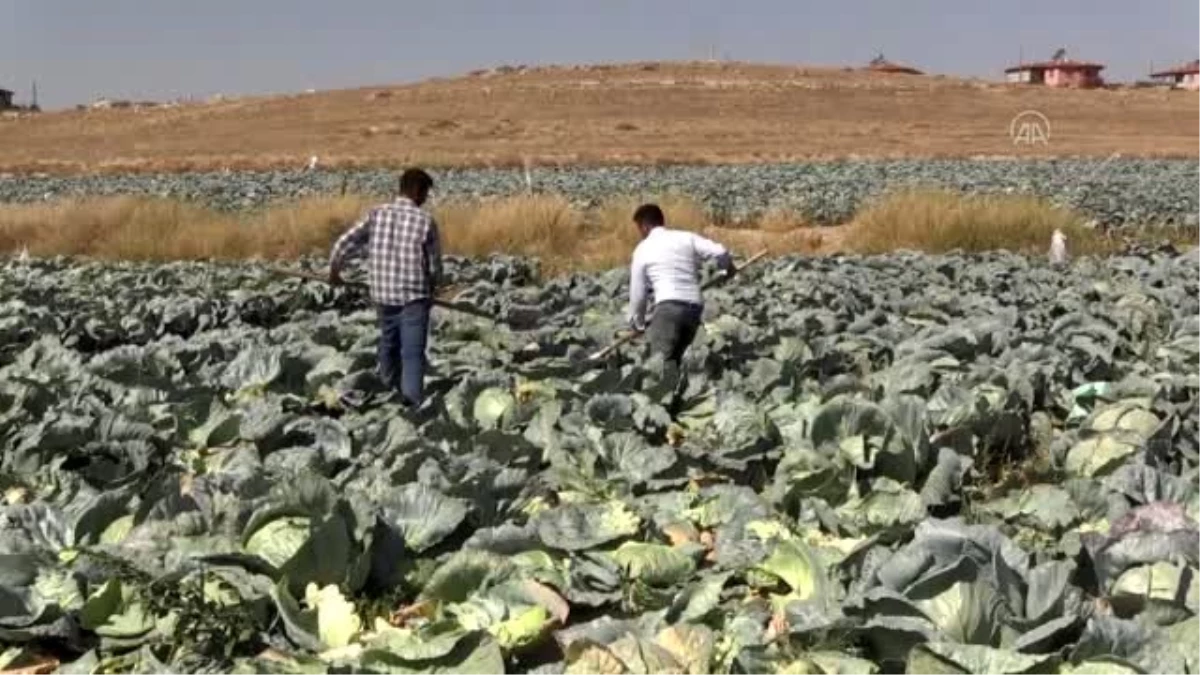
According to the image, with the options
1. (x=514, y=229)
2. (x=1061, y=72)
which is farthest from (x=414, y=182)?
(x=1061, y=72)

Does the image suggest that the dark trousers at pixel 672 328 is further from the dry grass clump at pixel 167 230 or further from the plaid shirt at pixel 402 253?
the dry grass clump at pixel 167 230

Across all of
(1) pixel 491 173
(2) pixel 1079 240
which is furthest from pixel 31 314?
(1) pixel 491 173

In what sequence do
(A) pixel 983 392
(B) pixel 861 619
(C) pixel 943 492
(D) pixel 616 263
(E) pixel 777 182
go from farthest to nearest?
(E) pixel 777 182 → (D) pixel 616 263 → (A) pixel 983 392 → (C) pixel 943 492 → (B) pixel 861 619

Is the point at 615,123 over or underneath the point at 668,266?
over

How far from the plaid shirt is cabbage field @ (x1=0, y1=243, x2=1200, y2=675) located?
0.59m

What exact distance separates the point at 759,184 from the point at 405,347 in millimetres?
22050

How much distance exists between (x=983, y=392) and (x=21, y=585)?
4.41 meters

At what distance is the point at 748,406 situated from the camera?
651 centimetres

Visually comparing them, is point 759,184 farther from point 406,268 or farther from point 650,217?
point 406,268

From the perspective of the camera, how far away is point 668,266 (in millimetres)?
8133

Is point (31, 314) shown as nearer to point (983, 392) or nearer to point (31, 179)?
point (983, 392)

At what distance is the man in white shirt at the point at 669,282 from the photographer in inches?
320

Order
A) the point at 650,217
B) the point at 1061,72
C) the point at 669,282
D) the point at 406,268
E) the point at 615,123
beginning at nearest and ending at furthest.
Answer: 1. the point at 406,268
2. the point at 669,282
3. the point at 650,217
4. the point at 615,123
5. the point at 1061,72

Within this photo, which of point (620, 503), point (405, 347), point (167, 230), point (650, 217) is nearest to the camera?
point (620, 503)
